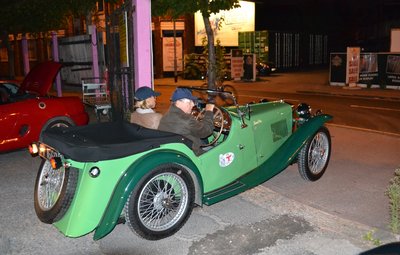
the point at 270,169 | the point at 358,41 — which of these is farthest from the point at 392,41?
the point at 358,41

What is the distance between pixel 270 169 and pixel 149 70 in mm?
3804

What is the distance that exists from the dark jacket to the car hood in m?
4.13

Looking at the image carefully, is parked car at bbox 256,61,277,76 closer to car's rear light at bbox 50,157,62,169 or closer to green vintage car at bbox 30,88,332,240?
green vintage car at bbox 30,88,332,240

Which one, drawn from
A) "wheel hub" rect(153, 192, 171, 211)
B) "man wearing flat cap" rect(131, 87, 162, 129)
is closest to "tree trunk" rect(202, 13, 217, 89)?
"man wearing flat cap" rect(131, 87, 162, 129)

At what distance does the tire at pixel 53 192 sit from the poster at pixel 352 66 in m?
16.6

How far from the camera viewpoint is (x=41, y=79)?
8.49m

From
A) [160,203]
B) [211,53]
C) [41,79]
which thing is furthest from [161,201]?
[211,53]

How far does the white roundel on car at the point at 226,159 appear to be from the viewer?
195 inches

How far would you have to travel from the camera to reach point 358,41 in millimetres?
41375

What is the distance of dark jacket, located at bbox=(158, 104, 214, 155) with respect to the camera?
4.88 m

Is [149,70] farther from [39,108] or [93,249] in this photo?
[93,249]

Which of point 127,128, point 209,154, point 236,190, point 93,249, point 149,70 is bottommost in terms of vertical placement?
point 93,249

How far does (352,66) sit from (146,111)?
51.0ft

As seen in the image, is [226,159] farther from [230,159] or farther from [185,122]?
[185,122]
